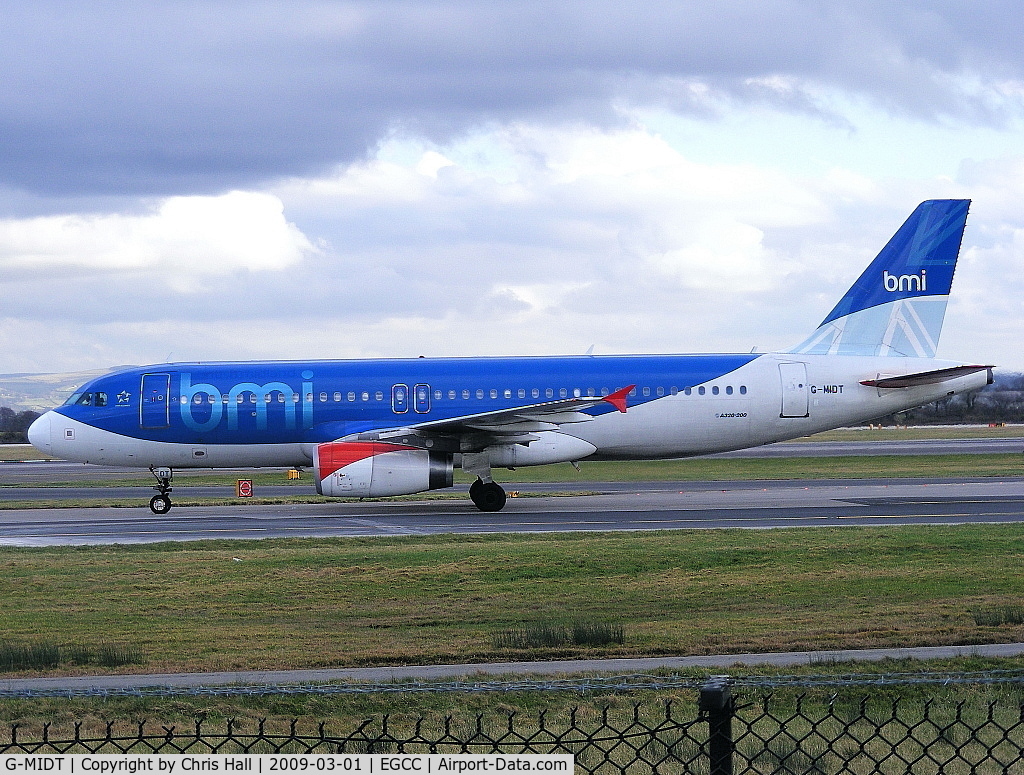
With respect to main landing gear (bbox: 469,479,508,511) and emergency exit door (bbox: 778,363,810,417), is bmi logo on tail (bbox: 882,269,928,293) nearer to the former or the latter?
emergency exit door (bbox: 778,363,810,417)

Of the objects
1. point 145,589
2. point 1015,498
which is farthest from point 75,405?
point 1015,498

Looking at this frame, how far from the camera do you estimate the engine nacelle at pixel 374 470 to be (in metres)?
28.5

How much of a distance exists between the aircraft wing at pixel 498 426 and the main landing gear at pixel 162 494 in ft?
16.8

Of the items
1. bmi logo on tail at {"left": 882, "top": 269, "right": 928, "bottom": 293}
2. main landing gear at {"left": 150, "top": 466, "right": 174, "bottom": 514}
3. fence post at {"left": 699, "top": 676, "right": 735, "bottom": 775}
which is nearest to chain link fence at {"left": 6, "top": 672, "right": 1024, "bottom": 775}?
fence post at {"left": 699, "top": 676, "right": 735, "bottom": 775}

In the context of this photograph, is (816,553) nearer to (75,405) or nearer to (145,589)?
(145,589)

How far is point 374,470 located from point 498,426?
3.34m

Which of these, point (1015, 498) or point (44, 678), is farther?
point (1015, 498)

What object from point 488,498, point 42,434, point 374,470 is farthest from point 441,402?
point 42,434

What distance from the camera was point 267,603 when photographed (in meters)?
15.9

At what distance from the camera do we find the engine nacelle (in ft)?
93.6

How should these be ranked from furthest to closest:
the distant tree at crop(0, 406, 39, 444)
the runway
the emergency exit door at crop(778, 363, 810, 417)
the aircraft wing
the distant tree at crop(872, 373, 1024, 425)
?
the distant tree at crop(872, 373, 1024, 425), the distant tree at crop(0, 406, 39, 444), the emergency exit door at crop(778, 363, 810, 417), the aircraft wing, the runway

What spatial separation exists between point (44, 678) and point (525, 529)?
15.2 metres

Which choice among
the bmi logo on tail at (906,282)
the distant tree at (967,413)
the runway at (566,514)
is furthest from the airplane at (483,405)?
the distant tree at (967,413)

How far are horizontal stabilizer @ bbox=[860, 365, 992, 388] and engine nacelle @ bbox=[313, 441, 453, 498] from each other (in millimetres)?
12375
